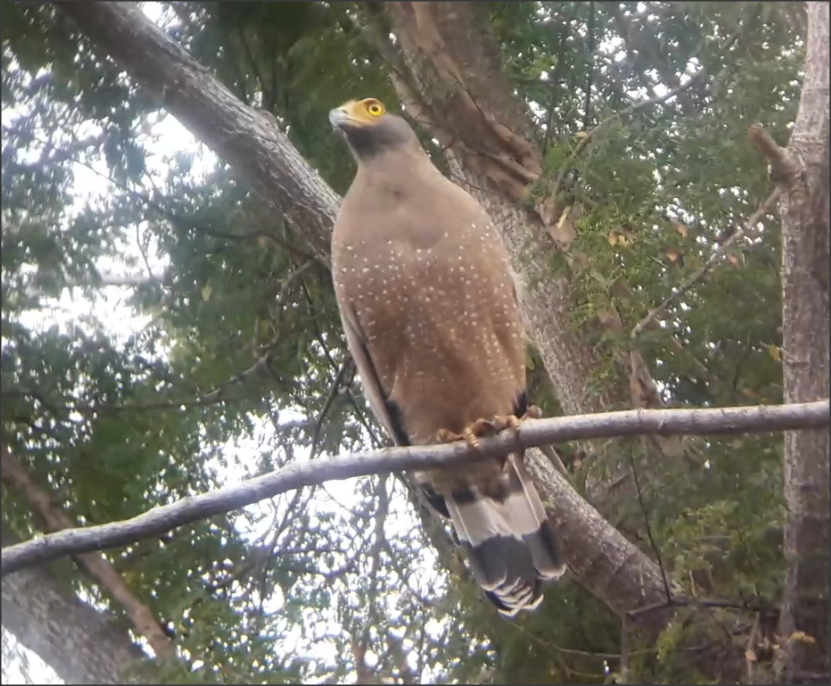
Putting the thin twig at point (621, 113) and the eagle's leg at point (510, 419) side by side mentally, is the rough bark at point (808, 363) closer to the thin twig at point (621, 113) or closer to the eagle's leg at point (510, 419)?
the thin twig at point (621, 113)

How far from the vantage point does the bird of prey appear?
1277 millimetres

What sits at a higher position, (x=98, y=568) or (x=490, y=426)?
(x=490, y=426)

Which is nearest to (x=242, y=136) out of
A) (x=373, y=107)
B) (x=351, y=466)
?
(x=373, y=107)

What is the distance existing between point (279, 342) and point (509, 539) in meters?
0.36

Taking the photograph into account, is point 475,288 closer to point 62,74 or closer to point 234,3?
point 234,3

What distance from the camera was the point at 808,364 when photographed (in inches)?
45.5

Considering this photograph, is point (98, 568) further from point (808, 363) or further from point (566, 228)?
point (808, 363)

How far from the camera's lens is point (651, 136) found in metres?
1.26

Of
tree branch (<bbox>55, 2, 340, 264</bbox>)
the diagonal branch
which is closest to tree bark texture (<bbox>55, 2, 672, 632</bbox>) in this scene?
tree branch (<bbox>55, 2, 340, 264</bbox>)

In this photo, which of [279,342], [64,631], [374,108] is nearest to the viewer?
[64,631]

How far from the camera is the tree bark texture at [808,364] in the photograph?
113 centimetres

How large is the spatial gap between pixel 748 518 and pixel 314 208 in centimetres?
64

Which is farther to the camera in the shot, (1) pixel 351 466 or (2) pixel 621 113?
(2) pixel 621 113

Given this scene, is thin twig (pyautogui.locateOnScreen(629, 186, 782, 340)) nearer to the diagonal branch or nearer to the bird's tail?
the bird's tail
